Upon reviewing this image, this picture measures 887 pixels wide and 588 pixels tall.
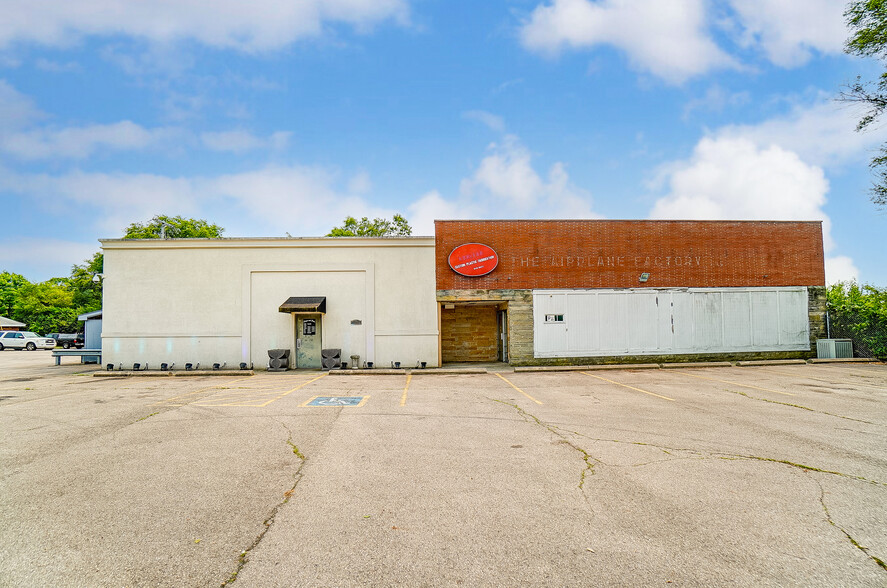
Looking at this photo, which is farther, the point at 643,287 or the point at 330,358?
the point at 643,287

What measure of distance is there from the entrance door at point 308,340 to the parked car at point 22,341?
3639 centimetres

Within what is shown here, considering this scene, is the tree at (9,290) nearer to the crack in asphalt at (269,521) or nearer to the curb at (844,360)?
the crack in asphalt at (269,521)

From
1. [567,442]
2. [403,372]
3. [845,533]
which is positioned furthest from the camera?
[403,372]

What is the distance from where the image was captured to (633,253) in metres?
20.0

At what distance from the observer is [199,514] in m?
4.37

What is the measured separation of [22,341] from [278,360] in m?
36.6

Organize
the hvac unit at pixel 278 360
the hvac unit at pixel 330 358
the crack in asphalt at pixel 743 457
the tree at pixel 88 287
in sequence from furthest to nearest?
the tree at pixel 88 287 < the hvac unit at pixel 278 360 < the hvac unit at pixel 330 358 < the crack in asphalt at pixel 743 457

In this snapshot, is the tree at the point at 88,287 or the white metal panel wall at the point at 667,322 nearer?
the white metal panel wall at the point at 667,322

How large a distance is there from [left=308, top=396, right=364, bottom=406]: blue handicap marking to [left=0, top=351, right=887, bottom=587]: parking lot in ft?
2.52

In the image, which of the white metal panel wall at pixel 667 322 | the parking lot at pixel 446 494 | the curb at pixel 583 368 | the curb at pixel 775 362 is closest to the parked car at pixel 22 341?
the parking lot at pixel 446 494

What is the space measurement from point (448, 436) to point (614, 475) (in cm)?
292

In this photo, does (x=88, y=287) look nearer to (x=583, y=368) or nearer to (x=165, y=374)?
(x=165, y=374)

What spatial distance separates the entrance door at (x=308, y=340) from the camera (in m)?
19.3

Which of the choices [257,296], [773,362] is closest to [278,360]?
[257,296]
